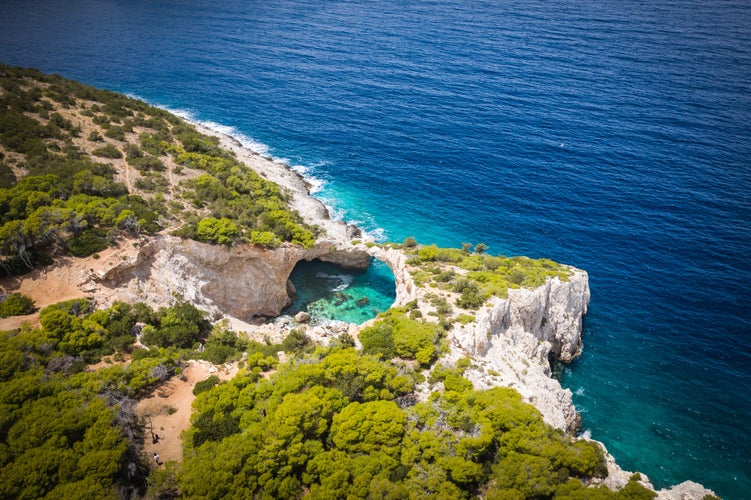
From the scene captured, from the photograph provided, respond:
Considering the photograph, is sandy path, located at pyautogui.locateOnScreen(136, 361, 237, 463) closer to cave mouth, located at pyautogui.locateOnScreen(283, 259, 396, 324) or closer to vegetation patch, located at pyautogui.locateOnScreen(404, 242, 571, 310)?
cave mouth, located at pyautogui.locateOnScreen(283, 259, 396, 324)

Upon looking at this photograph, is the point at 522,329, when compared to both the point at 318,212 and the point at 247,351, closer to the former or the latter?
the point at 247,351

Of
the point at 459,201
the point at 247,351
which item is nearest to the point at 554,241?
the point at 459,201

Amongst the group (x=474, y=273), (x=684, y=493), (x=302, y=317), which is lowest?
(x=302, y=317)

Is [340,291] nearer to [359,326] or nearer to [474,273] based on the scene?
[359,326]

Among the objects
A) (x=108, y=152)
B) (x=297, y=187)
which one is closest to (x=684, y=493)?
(x=297, y=187)

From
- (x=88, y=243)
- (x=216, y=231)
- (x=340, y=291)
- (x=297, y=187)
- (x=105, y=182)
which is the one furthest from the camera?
(x=297, y=187)

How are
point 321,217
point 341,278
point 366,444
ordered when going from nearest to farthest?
point 366,444 < point 341,278 < point 321,217

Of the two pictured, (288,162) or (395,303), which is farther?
(288,162)
